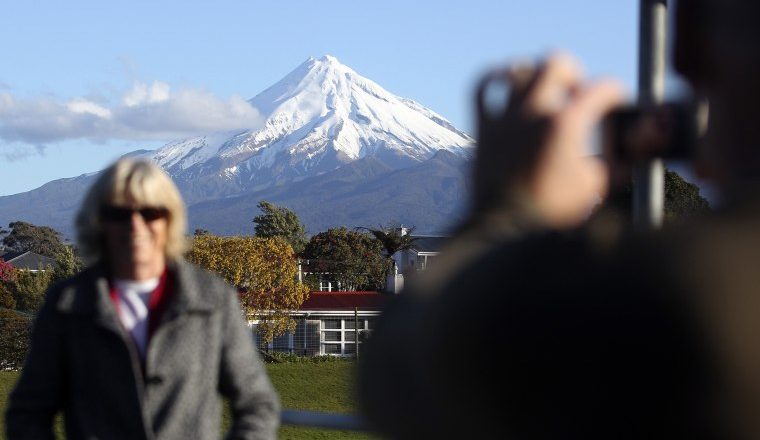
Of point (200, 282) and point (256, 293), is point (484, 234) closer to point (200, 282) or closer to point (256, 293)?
point (200, 282)

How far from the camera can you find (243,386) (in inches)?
129

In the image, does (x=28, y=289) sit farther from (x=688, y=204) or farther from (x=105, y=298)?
(x=688, y=204)

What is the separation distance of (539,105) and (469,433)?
0.27 meters

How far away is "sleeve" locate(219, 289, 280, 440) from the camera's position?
10.6ft

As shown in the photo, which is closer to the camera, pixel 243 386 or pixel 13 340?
pixel 243 386

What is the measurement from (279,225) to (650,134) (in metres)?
86.3

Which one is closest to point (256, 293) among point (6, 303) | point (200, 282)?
point (6, 303)

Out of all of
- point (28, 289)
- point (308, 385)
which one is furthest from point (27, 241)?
Result: point (308, 385)

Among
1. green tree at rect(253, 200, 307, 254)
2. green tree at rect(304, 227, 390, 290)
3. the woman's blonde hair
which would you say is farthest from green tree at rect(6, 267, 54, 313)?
the woman's blonde hair

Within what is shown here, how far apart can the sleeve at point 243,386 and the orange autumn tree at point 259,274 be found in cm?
4431

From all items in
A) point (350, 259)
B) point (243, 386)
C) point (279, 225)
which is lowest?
point (243, 386)

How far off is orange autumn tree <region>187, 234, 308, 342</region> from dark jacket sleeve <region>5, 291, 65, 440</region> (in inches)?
1746

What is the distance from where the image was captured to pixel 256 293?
157 feet

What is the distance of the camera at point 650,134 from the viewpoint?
3.20 ft
